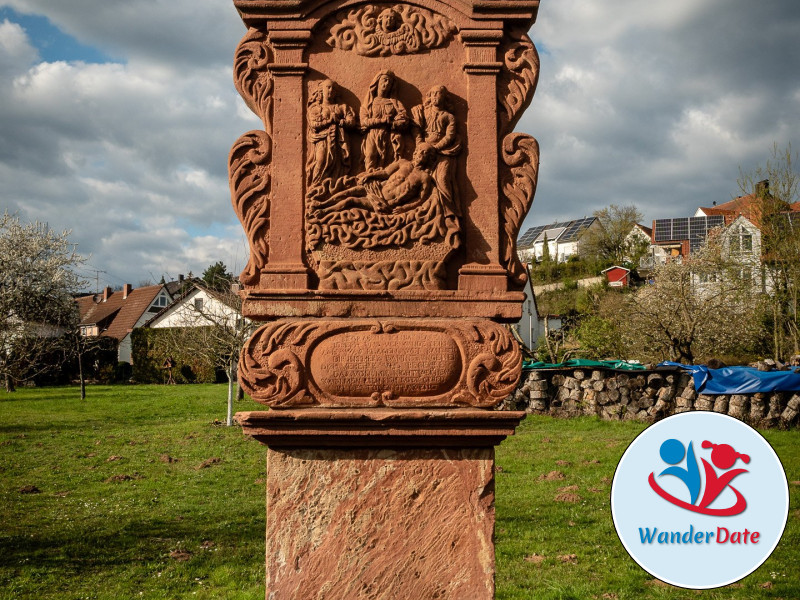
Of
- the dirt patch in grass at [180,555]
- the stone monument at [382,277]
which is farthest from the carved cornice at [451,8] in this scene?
the dirt patch in grass at [180,555]

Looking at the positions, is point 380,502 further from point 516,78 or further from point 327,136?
point 516,78

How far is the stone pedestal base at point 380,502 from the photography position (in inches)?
119

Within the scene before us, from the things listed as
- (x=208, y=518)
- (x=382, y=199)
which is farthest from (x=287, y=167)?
(x=208, y=518)

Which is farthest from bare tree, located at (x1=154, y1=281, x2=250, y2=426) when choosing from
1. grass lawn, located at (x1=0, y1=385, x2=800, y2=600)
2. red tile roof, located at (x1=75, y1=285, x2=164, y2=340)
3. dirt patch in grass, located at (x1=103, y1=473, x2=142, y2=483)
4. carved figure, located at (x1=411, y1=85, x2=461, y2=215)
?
red tile roof, located at (x1=75, y1=285, x2=164, y2=340)

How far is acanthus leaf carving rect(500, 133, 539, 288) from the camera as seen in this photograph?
328cm

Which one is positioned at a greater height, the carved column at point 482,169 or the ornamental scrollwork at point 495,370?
the carved column at point 482,169

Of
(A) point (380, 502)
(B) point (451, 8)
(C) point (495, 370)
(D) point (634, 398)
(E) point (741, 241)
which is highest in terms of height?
(E) point (741, 241)

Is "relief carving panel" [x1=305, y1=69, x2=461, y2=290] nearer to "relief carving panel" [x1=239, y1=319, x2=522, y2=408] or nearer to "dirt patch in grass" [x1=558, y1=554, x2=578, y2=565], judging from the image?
"relief carving panel" [x1=239, y1=319, x2=522, y2=408]

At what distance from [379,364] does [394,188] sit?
861 millimetres

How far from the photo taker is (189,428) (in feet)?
44.8

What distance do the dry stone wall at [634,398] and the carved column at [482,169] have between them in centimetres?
1017

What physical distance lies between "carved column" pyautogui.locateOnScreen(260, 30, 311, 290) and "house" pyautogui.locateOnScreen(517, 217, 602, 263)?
47.2m

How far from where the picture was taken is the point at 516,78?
335cm

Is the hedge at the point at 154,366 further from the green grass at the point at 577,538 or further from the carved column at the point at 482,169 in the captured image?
the carved column at the point at 482,169
